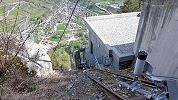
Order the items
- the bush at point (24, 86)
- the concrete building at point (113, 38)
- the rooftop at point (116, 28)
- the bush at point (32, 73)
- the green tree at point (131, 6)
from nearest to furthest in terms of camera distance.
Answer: the bush at point (24, 86) → the concrete building at point (113, 38) → the bush at point (32, 73) → the rooftop at point (116, 28) → the green tree at point (131, 6)

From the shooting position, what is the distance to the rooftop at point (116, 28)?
1369cm

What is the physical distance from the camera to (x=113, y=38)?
13.9 metres

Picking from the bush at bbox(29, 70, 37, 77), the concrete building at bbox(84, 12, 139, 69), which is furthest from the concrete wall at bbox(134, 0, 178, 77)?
the bush at bbox(29, 70, 37, 77)

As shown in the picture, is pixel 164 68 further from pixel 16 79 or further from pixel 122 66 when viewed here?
pixel 16 79

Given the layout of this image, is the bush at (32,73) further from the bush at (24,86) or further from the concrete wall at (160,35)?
the concrete wall at (160,35)

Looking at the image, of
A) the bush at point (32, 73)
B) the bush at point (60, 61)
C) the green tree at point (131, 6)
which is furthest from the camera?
the green tree at point (131, 6)

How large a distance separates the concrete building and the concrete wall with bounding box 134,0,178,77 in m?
1.11

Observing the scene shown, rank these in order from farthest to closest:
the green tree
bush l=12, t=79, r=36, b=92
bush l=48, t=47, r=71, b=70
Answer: the green tree, bush l=48, t=47, r=71, b=70, bush l=12, t=79, r=36, b=92

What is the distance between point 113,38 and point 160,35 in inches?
159

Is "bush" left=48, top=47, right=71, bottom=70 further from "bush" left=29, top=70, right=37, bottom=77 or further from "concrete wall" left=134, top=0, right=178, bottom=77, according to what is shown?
"concrete wall" left=134, top=0, right=178, bottom=77

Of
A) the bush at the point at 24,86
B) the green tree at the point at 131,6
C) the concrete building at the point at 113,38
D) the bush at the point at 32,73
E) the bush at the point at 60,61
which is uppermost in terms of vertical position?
the green tree at the point at 131,6

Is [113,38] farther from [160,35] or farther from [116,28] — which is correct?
[160,35]

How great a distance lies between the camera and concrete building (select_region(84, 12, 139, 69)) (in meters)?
12.6

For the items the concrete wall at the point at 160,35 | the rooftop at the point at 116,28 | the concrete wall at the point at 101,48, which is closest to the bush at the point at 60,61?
the concrete wall at the point at 101,48
